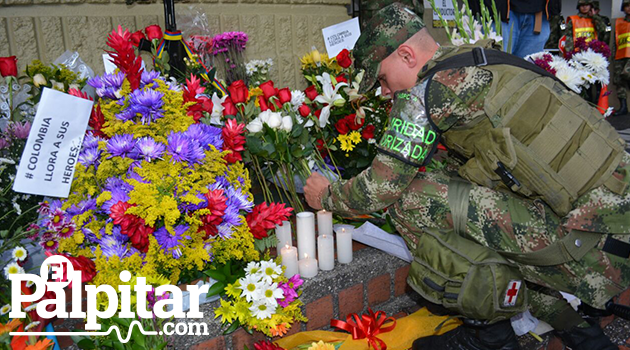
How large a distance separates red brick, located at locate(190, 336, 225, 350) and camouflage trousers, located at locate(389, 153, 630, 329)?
2.85ft

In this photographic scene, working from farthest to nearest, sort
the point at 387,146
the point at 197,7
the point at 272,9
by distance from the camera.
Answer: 1. the point at 272,9
2. the point at 197,7
3. the point at 387,146

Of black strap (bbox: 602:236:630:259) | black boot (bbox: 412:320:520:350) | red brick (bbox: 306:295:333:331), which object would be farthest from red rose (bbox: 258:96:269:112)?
black strap (bbox: 602:236:630:259)

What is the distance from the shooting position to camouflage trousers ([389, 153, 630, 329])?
171cm

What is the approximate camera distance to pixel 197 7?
11.3 feet

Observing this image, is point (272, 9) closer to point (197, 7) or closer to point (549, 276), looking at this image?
point (197, 7)

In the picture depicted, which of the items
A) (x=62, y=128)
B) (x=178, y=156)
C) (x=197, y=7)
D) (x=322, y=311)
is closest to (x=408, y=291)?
(x=322, y=311)

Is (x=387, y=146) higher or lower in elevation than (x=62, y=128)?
lower

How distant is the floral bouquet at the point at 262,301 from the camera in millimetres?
1705

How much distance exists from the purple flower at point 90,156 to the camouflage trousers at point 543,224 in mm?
1158

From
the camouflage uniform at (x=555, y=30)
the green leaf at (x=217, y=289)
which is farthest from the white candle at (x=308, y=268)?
the camouflage uniform at (x=555, y=30)

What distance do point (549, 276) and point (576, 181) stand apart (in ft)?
1.30

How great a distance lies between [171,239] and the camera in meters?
1.59

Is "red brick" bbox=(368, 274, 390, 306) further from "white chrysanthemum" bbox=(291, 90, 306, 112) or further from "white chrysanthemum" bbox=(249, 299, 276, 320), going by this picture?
"white chrysanthemum" bbox=(291, 90, 306, 112)

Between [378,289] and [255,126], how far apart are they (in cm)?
92
